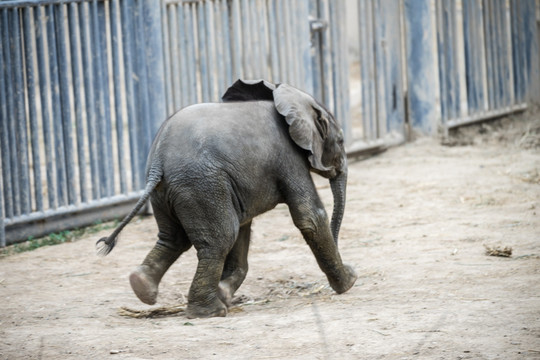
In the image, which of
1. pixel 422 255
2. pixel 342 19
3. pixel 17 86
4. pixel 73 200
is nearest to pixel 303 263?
pixel 422 255

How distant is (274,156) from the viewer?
17.6 feet

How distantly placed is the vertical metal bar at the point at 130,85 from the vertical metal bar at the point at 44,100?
834 mm

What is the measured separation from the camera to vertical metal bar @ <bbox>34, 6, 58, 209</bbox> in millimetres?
7500

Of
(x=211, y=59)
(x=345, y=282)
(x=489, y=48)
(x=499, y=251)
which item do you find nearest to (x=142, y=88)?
(x=211, y=59)

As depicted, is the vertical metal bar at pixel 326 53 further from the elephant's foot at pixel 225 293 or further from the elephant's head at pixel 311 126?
the elephant's foot at pixel 225 293

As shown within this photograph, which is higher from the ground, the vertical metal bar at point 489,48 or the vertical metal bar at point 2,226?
the vertical metal bar at point 489,48

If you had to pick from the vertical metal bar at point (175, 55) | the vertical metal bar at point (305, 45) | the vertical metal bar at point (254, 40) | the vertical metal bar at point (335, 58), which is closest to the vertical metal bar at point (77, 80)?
the vertical metal bar at point (175, 55)

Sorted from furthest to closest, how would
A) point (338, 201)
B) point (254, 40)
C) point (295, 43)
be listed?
point (295, 43)
point (254, 40)
point (338, 201)

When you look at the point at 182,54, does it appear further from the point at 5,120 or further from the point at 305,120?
the point at 305,120

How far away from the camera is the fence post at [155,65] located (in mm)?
8328

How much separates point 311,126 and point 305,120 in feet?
0.27

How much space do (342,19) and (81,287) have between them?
18.8ft

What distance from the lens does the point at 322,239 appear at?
18.2 ft

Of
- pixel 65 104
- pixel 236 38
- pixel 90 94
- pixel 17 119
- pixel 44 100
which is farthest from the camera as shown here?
pixel 236 38
